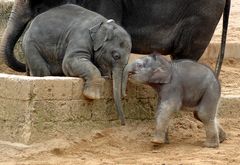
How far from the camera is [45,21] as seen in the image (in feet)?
24.4

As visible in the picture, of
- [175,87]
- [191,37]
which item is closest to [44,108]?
[175,87]

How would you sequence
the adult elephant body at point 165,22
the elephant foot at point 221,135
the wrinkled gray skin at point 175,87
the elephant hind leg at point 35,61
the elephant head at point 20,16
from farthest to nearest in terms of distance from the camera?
the adult elephant body at point 165,22 → the elephant head at point 20,16 → the elephant foot at point 221,135 → the elephant hind leg at point 35,61 → the wrinkled gray skin at point 175,87

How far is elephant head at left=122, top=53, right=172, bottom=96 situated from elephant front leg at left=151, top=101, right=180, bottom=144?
8.3 inches

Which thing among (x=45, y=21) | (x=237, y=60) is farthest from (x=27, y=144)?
(x=237, y=60)

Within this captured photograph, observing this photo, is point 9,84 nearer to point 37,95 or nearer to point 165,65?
point 37,95

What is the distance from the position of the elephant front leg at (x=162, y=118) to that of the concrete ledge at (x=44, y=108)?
53 centimetres

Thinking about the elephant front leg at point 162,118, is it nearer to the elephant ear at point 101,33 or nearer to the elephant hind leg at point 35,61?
the elephant ear at point 101,33

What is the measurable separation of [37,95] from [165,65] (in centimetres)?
109

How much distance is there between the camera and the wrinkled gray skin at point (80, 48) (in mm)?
7152

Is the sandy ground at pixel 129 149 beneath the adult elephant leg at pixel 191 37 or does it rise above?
beneath

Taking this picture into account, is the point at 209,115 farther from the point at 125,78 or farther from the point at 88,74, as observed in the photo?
the point at 88,74

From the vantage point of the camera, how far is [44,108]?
22.9 feet

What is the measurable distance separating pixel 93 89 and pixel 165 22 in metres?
1.55

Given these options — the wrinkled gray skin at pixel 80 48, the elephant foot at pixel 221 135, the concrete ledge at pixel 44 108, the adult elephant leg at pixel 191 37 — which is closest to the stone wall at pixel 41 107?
the concrete ledge at pixel 44 108
